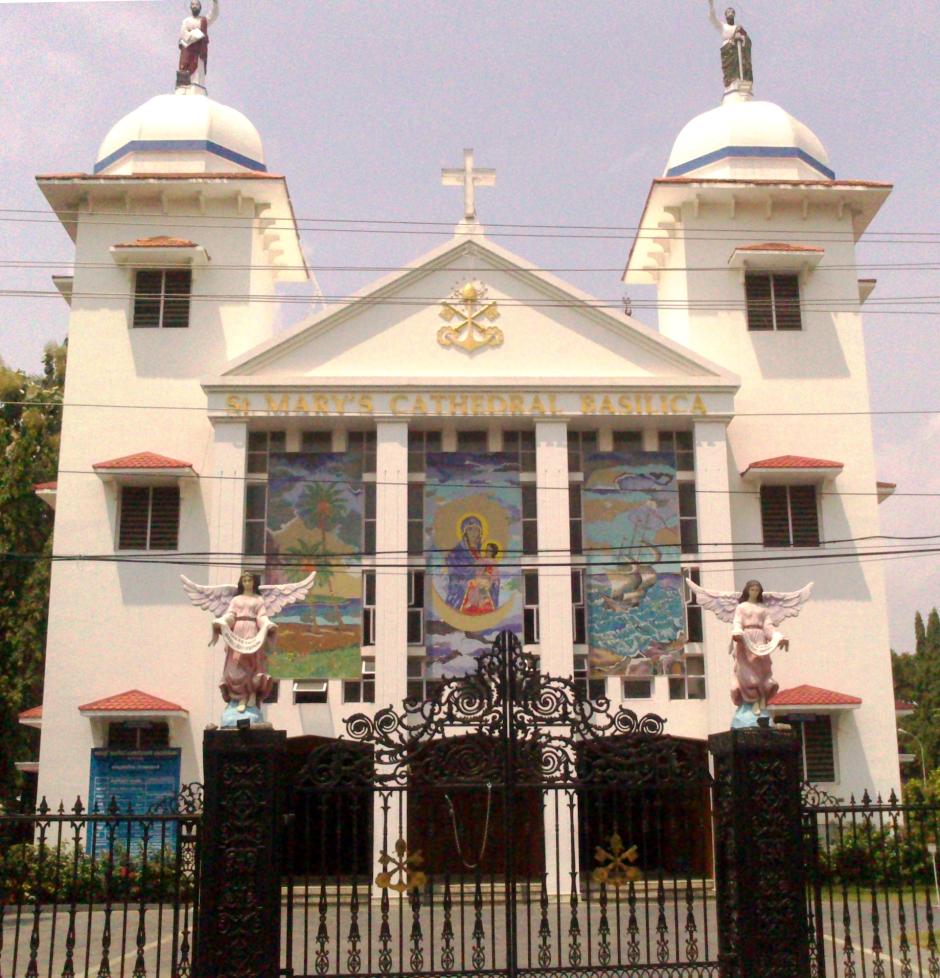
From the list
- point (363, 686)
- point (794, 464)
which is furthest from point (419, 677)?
point (794, 464)

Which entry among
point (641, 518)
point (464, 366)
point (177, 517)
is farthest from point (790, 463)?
point (177, 517)

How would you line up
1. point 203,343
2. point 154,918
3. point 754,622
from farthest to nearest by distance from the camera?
point 203,343 → point 154,918 → point 754,622

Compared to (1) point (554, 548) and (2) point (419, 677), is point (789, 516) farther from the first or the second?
(2) point (419, 677)

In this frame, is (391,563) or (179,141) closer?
(391,563)

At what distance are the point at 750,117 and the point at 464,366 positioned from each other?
26.0 feet

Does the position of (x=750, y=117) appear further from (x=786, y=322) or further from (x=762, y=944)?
(x=762, y=944)

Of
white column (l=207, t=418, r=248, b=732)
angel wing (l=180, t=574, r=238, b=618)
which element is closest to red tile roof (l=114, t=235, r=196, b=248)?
white column (l=207, t=418, r=248, b=732)

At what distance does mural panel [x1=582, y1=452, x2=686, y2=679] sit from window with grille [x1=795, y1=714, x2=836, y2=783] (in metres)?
2.55

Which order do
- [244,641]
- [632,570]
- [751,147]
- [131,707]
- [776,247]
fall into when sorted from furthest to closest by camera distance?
[751,147] → [776,247] → [632,570] → [131,707] → [244,641]

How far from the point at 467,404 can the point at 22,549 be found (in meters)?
12.4

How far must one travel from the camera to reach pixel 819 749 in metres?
19.6

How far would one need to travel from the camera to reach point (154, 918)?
627 inches

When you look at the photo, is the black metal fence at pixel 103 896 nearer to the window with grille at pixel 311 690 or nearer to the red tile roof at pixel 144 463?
the window with grille at pixel 311 690

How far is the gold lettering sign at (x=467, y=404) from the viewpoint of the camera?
19.7 metres
